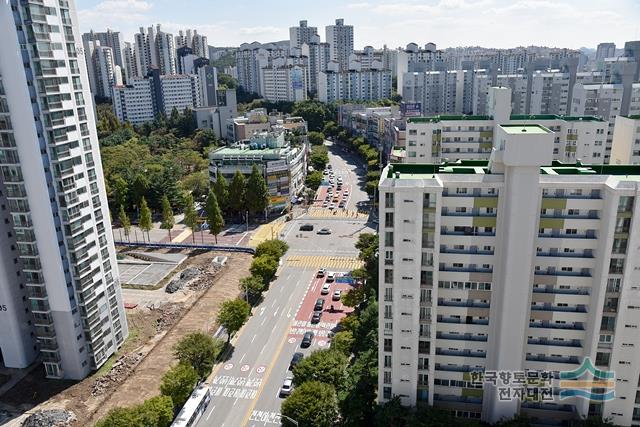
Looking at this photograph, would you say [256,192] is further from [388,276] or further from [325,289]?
[388,276]

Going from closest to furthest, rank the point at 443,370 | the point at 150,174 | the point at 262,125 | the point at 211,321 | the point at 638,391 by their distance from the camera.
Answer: the point at 638,391, the point at 443,370, the point at 211,321, the point at 150,174, the point at 262,125

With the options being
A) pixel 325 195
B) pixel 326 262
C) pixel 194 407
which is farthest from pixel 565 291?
pixel 325 195

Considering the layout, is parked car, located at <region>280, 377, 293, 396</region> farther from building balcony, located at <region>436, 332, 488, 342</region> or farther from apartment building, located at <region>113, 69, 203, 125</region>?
apartment building, located at <region>113, 69, 203, 125</region>

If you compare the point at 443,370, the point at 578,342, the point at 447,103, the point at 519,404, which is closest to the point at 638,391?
the point at 578,342

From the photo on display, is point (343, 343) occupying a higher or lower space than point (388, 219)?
lower

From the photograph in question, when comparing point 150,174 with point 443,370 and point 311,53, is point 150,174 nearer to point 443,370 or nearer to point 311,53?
point 443,370

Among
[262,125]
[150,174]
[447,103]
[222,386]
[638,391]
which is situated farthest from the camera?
[447,103]
